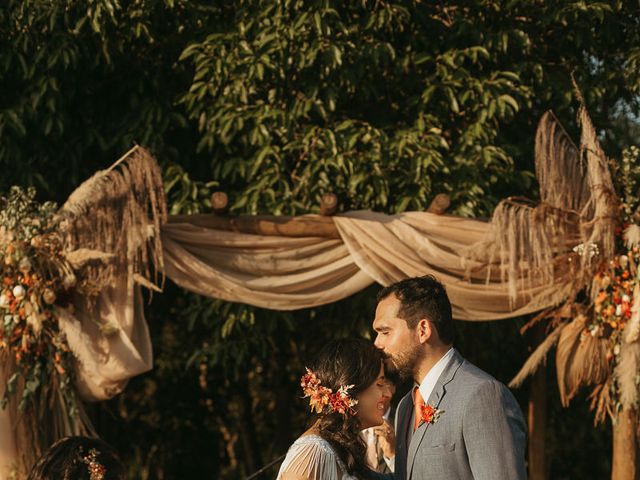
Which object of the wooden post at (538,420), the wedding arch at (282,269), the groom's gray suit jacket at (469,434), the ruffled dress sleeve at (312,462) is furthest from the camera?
the wooden post at (538,420)

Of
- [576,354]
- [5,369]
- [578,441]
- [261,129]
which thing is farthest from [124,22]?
[578,441]

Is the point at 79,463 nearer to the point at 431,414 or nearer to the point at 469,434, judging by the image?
the point at 431,414

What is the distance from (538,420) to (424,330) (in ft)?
10.6

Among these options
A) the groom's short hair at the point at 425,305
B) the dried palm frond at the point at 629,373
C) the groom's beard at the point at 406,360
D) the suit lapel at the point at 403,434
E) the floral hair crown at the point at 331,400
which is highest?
the groom's short hair at the point at 425,305

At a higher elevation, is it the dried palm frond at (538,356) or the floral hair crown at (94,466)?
the floral hair crown at (94,466)

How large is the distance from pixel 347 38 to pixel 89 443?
3611mm

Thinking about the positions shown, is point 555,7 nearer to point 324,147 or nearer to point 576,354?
point 324,147

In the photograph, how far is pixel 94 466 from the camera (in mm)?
3713

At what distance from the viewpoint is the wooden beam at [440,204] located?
19.7ft

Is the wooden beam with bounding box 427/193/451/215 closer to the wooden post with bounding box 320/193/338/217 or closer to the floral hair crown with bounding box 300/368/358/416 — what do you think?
the wooden post with bounding box 320/193/338/217

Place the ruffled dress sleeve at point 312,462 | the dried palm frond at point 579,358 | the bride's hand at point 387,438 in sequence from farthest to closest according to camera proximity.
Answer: the dried palm frond at point 579,358 → the bride's hand at point 387,438 → the ruffled dress sleeve at point 312,462

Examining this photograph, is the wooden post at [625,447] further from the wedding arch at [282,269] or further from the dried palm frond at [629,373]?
the dried palm frond at [629,373]

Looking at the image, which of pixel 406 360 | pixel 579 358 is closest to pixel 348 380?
pixel 406 360

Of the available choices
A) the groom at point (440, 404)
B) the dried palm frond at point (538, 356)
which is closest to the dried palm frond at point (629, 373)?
the dried palm frond at point (538, 356)
